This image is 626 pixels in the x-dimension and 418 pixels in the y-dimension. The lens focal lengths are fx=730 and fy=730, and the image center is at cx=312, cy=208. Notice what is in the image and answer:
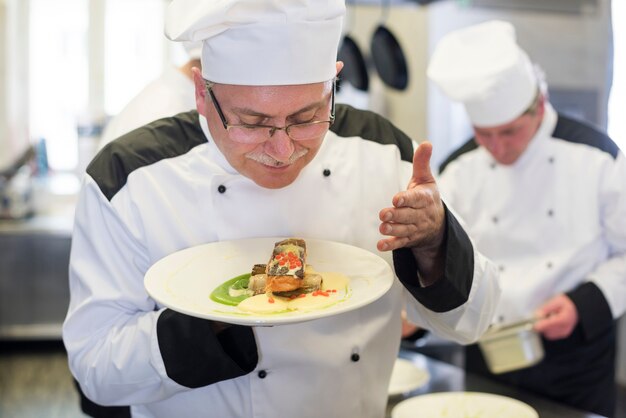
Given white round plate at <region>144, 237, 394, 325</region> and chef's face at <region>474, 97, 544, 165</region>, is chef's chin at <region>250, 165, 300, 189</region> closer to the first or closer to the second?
white round plate at <region>144, 237, 394, 325</region>

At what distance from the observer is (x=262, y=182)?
143cm

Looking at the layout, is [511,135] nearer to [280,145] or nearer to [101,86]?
[280,145]

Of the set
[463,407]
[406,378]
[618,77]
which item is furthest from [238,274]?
[618,77]

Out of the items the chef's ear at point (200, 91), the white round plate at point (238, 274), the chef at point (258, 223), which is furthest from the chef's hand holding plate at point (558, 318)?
the chef's ear at point (200, 91)

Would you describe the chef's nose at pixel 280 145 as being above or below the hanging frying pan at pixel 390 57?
above

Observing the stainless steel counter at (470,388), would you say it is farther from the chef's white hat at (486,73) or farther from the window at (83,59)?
the window at (83,59)

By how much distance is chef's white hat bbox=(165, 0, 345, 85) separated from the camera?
1.33 m

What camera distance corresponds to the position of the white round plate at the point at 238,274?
113cm

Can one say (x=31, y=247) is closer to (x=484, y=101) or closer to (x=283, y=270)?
(x=484, y=101)

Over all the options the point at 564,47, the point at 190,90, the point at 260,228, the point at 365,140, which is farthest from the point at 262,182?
the point at 564,47

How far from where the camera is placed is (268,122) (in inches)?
52.9

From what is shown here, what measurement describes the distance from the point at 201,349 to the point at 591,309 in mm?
1719

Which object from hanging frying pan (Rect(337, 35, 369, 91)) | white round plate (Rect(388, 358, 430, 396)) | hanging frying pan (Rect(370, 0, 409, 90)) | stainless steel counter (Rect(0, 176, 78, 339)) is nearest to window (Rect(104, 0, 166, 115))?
stainless steel counter (Rect(0, 176, 78, 339))

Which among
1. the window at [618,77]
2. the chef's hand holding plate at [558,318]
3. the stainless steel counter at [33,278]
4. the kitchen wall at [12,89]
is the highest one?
the window at [618,77]
